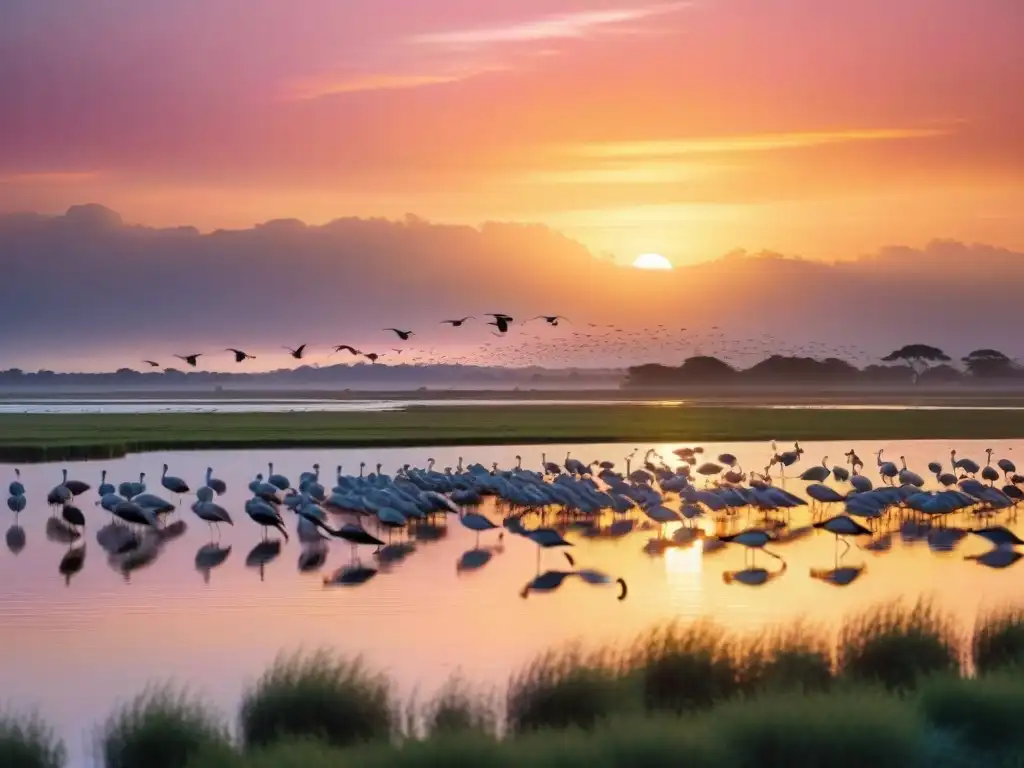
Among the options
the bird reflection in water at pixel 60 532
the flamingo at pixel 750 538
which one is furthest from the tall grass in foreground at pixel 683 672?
the bird reflection in water at pixel 60 532

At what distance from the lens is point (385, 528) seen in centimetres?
3278

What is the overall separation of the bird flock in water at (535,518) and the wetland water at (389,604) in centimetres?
33

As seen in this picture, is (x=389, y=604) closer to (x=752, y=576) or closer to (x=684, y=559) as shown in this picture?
(x=752, y=576)

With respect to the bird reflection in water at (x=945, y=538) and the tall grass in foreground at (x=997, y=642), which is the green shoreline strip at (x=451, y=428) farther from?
the tall grass in foreground at (x=997, y=642)

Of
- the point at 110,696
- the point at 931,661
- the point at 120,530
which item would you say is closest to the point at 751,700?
the point at 931,661

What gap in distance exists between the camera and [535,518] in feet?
113

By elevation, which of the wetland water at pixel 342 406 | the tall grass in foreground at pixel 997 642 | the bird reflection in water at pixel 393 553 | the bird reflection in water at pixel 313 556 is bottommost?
the bird reflection in water at pixel 313 556

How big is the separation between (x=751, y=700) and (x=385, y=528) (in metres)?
19.0

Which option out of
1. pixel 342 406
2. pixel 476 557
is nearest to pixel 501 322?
pixel 476 557

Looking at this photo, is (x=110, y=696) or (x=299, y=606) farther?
(x=299, y=606)

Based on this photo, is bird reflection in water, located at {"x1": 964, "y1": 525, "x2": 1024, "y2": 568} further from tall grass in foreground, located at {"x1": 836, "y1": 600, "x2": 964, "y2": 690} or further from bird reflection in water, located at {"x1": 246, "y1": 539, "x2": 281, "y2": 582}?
bird reflection in water, located at {"x1": 246, "y1": 539, "x2": 281, "y2": 582}

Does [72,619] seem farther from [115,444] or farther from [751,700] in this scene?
[115,444]

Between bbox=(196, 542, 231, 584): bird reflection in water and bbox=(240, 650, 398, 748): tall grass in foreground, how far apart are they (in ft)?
34.8

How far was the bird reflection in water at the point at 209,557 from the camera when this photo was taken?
26.6 metres
